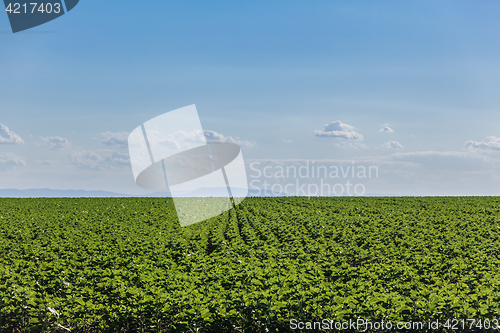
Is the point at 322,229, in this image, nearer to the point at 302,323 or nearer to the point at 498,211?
the point at 302,323

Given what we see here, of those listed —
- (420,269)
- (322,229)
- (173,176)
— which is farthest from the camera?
(322,229)

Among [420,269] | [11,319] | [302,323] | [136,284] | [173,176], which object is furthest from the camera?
[173,176]

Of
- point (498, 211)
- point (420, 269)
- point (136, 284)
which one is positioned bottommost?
point (498, 211)

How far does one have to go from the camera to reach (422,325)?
5719mm

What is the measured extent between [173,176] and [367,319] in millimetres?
8335

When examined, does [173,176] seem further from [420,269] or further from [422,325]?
[422,325]

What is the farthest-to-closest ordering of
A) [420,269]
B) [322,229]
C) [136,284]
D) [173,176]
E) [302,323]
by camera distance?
[322,229] → [173,176] → [420,269] → [136,284] → [302,323]

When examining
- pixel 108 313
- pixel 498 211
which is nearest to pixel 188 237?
pixel 108 313

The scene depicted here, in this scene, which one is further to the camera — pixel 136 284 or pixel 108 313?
pixel 136 284

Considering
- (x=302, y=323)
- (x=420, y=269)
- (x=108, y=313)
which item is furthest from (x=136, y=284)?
(x=420, y=269)

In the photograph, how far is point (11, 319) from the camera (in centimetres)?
637

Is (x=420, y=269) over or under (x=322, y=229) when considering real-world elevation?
over

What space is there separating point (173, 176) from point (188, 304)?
7005mm

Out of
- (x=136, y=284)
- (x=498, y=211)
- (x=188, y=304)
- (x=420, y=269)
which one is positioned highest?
(x=188, y=304)
